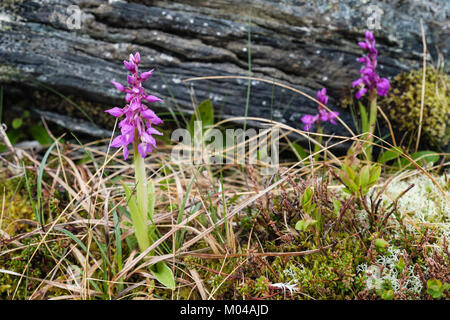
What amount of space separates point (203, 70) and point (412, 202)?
70.9 inches

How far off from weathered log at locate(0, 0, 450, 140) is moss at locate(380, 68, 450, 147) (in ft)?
0.44

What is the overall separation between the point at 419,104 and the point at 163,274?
2.37 meters

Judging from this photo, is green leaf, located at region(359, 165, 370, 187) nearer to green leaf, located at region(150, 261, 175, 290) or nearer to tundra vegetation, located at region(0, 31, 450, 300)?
tundra vegetation, located at region(0, 31, 450, 300)

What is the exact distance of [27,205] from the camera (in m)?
2.53

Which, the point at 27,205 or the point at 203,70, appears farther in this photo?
the point at 203,70

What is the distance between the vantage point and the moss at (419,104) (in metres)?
2.98

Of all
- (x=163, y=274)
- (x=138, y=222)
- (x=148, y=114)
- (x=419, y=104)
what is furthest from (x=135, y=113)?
(x=419, y=104)

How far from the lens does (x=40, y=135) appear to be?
3225 mm

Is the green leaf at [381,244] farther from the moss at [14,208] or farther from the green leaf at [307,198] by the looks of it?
the moss at [14,208]

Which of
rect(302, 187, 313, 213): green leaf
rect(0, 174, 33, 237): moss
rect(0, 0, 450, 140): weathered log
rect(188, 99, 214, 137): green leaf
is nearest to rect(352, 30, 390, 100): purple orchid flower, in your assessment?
rect(0, 0, 450, 140): weathered log

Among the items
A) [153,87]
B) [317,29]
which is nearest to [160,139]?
[153,87]

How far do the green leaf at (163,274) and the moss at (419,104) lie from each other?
7.01 ft

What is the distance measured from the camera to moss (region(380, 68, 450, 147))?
117 inches

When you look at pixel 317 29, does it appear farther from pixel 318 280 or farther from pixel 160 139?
pixel 318 280
